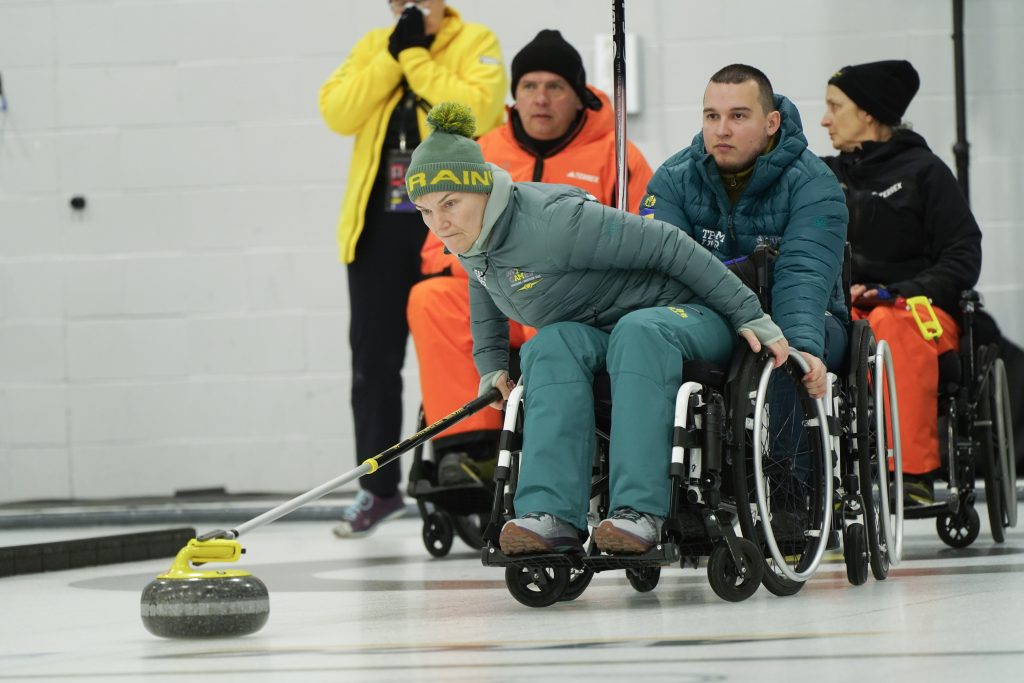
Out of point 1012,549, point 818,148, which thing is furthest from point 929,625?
point 818,148

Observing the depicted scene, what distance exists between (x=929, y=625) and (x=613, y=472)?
1.85 ft

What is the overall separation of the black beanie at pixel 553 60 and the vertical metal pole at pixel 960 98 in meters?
2.01

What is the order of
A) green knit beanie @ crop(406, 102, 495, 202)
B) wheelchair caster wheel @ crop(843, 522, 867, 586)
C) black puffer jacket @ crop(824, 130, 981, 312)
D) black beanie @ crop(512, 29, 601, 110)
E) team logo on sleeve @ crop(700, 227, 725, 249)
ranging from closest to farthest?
green knit beanie @ crop(406, 102, 495, 202) → wheelchair caster wheel @ crop(843, 522, 867, 586) → team logo on sleeve @ crop(700, 227, 725, 249) → black puffer jacket @ crop(824, 130, 981, 312) → black beanie @ crop(512, 29, 601, 110)

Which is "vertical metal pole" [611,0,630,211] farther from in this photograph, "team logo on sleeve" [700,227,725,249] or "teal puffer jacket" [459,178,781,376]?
"teal puffer jacket" [459,178,781,376]

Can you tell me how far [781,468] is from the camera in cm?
292

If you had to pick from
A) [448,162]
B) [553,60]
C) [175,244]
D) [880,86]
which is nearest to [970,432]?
[880,86]

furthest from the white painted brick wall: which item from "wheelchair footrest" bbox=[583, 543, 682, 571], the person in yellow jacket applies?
"wheelchair footrest" bbox=[583, 543, 682, 571]

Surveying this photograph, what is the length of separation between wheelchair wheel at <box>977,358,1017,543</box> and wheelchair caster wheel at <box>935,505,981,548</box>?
60 millimetres

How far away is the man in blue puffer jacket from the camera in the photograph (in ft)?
9.55

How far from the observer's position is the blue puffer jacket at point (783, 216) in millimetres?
2826

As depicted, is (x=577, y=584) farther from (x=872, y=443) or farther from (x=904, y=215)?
(x=904, y=215)

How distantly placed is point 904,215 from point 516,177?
96 centimetres

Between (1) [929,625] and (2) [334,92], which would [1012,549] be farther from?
(2) [334,92]

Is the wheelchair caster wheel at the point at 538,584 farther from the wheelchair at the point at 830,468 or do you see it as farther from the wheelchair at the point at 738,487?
the wheelchair at the point at 830,468
